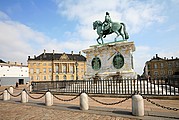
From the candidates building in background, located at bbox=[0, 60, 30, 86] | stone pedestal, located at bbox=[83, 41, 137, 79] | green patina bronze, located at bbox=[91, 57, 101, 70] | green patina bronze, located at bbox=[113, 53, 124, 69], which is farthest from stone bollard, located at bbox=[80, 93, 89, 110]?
building in background, located at bbox=[0, 60, 30, 86]

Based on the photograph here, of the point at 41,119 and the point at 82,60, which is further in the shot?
the point at 82,60

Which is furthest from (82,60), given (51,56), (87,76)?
(87,76)

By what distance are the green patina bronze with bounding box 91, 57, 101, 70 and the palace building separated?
171 ft

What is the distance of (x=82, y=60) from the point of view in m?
79.2

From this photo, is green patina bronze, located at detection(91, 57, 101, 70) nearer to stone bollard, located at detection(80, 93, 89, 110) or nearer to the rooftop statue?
the rooftop statue

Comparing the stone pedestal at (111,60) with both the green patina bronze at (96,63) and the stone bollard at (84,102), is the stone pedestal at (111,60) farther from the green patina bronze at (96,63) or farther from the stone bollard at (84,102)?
the stone bollard at (84,102)

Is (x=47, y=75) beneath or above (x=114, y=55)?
beneath

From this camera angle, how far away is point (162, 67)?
244ft

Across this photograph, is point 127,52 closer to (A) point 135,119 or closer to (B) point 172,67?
(A) point 135,119

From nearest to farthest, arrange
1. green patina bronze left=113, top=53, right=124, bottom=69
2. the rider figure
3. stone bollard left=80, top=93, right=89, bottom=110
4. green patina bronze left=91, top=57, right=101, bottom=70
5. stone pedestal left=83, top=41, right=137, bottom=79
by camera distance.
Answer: stone bollard left=80, top=93, right=89, bottom=110 < stone pedestal left=83, top=41, right=137, bottom=79 < green patina bronze left=113, top=53, right=124, bottom=69 < green patina bronze left=91, top=57, right=101, bottom=70 < the rider figure

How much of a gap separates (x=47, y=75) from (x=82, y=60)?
19.8 metres

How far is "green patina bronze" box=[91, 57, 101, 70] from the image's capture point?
1763 cm

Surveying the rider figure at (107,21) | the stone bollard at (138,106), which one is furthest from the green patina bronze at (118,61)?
the stone bollard at (138,106)

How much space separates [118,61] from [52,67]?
6212cm
